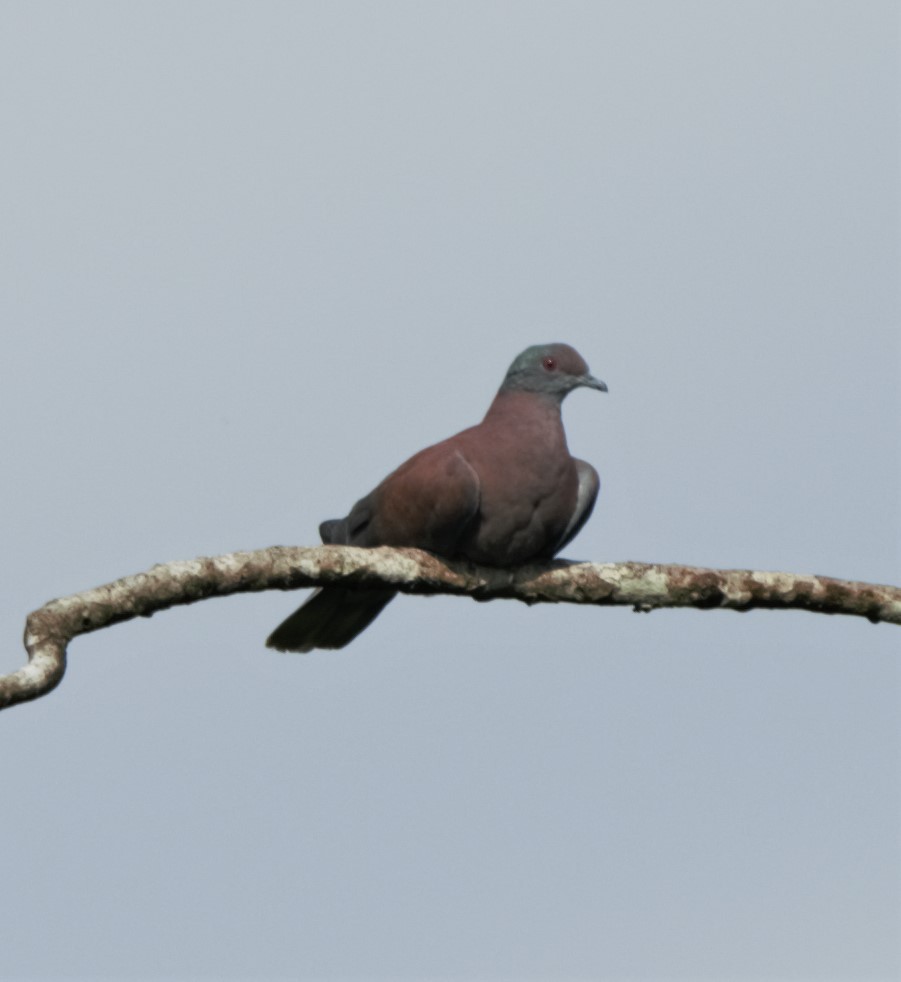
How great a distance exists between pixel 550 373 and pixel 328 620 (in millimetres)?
1283

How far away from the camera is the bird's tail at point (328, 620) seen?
6.38 meters

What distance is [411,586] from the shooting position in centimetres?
551

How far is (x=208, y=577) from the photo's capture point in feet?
15.2

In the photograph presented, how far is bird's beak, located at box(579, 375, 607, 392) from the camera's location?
6.79 metres

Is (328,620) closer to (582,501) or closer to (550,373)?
(582,501)

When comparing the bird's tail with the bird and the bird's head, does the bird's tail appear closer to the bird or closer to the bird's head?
the bird

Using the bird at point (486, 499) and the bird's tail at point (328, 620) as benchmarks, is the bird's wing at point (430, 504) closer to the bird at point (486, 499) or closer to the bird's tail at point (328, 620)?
the bird at point (486, 499)

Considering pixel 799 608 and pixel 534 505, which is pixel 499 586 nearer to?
pixel 534 505

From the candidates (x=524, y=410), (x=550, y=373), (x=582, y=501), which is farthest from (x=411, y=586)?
(x=550, y=373)

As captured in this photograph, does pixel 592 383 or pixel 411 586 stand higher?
pixel 592 383

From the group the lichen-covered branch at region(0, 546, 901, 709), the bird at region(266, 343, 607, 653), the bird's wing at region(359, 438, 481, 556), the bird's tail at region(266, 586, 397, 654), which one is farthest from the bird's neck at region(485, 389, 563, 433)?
the bird's tail at region(266, 586, 397, 654)

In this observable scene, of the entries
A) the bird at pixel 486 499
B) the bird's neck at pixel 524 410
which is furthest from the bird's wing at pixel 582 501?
the bird's neck at pixel 524 410

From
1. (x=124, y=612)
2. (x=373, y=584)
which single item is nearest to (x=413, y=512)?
(x=373, y=584)

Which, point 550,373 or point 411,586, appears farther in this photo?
point 550,373
